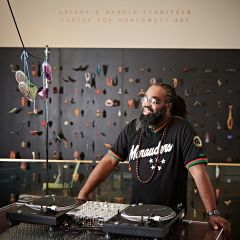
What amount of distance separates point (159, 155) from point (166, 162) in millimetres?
74

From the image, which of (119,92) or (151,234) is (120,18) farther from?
(151,234)

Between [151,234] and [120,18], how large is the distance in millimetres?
4172

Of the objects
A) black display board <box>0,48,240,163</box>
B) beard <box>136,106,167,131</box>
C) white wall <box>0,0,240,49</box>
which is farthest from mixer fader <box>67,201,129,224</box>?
white wall <box>0,0,240,49</box>

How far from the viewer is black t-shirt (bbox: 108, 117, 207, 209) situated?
2.81m

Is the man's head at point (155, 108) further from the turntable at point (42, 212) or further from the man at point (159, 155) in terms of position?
the turntable at point (42, 212)

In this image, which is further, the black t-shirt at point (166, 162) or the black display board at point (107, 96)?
the black display board at point (107, 96)

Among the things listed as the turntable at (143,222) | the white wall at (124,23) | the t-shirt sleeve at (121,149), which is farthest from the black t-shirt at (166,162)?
the white wall at (124,23)

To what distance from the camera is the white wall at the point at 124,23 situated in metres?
5.46

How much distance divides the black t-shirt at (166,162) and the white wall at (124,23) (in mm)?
2793

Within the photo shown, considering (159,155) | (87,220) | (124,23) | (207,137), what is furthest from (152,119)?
(124,23)

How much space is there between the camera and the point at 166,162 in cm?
285

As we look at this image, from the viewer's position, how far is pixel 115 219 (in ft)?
6.72

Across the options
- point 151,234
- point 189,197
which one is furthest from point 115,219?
point 189,197

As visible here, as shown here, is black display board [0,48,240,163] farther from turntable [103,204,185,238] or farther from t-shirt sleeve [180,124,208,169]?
turntable [103,204,185,238]
